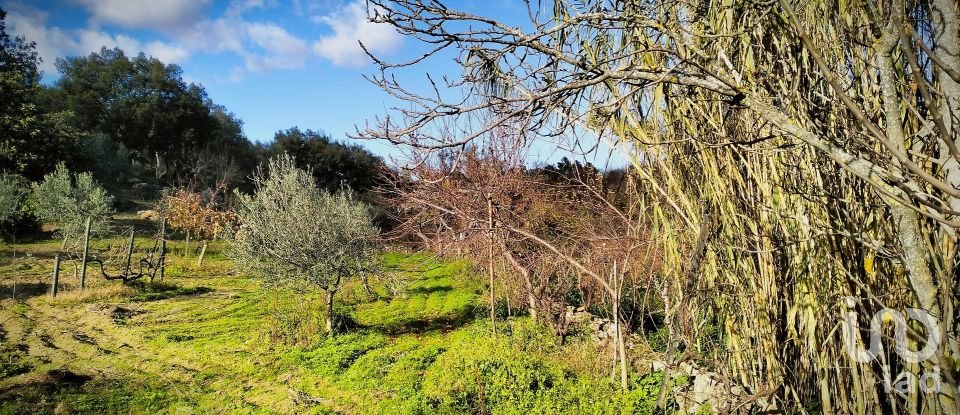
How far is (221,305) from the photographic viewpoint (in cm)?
1196

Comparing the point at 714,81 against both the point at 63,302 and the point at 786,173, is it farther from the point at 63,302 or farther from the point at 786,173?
the point at 63,302

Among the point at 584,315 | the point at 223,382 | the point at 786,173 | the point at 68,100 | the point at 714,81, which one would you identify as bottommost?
the point at 223,382

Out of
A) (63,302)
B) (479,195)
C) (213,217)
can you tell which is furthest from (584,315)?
(213,217)

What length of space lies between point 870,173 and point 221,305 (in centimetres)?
1374

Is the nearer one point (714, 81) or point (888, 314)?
point (714, 81)

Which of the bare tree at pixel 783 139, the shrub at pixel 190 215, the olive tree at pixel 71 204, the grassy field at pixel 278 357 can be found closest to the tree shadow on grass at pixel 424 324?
the grassy field at pixel 278 357

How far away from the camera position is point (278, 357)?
8203mm

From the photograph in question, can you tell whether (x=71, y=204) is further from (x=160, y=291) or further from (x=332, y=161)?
(x=332, y=161)

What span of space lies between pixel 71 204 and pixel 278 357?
39.8 feet

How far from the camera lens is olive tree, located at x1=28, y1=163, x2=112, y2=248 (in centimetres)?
1472

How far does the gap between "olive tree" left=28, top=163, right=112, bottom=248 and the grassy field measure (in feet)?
7.21

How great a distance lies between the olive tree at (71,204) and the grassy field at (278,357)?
2.20m

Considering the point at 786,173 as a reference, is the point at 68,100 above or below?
above

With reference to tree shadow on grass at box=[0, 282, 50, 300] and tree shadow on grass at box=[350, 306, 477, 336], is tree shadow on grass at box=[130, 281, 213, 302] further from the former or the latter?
tree shadow on grass at box=[350, 306, 477, 336]
